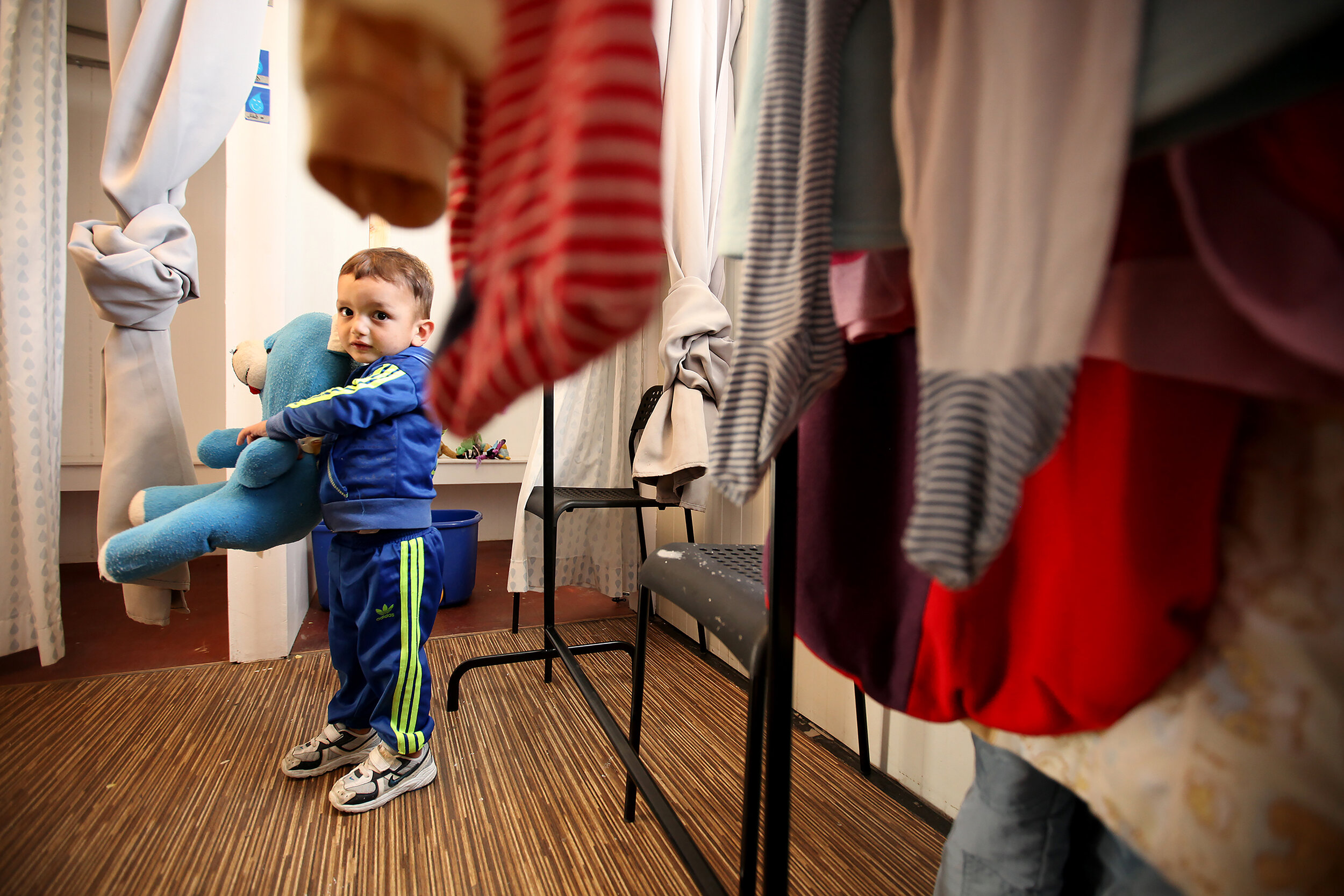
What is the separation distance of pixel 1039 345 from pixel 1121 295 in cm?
11

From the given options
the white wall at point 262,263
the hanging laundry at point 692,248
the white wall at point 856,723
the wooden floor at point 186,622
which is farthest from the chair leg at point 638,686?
the white wall at point 262,263

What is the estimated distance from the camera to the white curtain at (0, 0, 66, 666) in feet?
4.36

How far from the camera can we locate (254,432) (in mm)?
995

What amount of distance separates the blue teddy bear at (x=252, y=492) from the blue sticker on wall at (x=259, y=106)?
773mm

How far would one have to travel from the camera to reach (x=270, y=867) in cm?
83

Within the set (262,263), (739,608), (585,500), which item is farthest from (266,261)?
(739,608)

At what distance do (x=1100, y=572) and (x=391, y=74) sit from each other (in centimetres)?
49

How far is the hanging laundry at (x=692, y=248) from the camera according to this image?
1.51 meters

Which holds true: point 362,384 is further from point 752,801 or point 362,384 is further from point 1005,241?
point 1005,241

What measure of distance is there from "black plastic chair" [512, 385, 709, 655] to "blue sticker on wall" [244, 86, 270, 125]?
109cm

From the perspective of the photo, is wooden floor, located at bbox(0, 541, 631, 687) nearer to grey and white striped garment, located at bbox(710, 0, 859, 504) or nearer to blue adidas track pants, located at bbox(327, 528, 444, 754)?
blue adidas track pants, located at bbox(327, 528, 444, 754)

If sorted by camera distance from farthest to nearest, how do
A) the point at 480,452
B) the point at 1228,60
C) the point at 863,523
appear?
the point at 480,452, the point at 863,523, the point at 1228,60

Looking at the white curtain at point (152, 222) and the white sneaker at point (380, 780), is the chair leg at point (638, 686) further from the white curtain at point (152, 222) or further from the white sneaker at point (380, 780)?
the white curtain at point (152, 222)

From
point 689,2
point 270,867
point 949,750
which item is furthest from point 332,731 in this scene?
point 689,2
